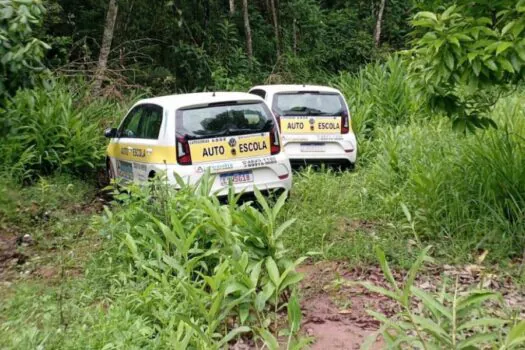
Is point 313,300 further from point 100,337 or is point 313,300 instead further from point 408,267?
point 100,337

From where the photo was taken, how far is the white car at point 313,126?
8.70 metres

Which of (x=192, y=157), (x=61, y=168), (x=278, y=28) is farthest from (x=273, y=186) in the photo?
(x=278, y=28)

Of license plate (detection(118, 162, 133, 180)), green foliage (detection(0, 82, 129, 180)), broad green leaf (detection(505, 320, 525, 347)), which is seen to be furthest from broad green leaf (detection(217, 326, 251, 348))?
green foliage (detection(0, 82, 129, 180))

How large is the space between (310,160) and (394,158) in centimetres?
173

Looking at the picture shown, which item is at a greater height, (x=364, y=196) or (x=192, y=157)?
(x=192, y=157)

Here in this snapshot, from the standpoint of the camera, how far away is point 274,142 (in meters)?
6.68

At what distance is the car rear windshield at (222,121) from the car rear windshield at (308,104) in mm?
2219

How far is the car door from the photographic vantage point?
669 cm

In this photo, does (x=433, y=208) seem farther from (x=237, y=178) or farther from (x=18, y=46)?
(x=18, y=46)

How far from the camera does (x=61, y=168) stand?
9.07 metres

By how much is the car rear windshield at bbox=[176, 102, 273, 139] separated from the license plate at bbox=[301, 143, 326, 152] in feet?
6.93

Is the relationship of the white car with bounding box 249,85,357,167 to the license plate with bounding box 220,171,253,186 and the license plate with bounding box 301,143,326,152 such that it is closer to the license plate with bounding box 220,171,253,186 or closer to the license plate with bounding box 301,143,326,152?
the license plate with bounding box 301,143,326,152

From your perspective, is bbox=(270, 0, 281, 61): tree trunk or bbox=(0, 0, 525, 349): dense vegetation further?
bbox=(270, 0, 281, 61): tree trunk

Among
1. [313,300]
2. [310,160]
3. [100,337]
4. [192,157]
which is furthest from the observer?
[310,160]
